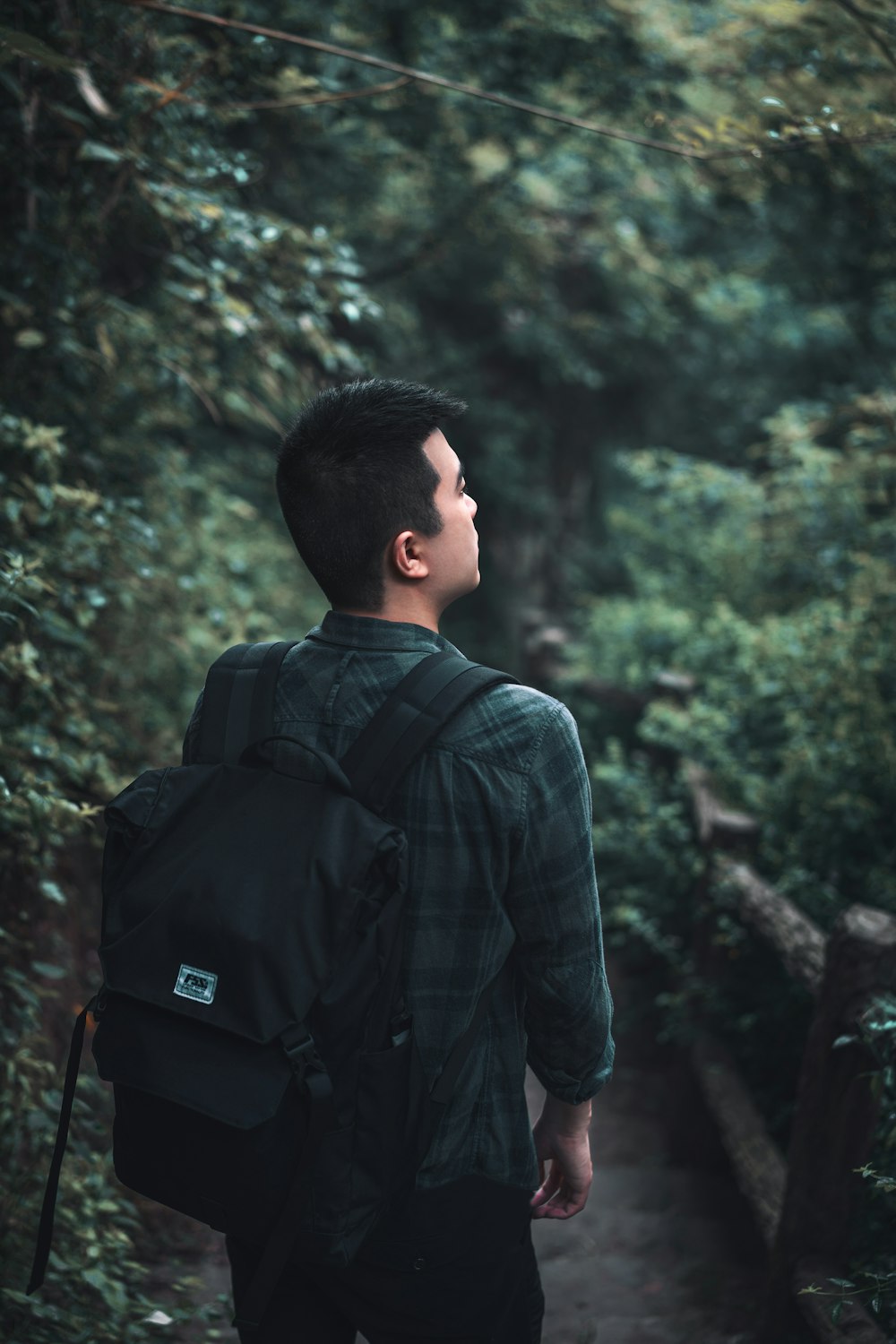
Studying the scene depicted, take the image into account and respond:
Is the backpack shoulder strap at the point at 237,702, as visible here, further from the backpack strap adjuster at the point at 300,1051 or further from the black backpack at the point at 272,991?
the backpack strap adjuster at the point at 300,1051

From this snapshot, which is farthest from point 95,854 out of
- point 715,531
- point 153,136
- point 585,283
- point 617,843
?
point 585,283

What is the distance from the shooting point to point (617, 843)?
14.7ft

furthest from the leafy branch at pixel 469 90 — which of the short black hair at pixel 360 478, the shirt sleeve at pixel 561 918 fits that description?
the shirt sleeve at pixel 561 918

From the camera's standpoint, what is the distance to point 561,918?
4.95 feet

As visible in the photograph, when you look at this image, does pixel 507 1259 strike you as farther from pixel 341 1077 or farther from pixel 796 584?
pixel 796 584

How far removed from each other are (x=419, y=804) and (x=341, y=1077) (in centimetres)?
38

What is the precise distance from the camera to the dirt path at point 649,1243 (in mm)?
2807

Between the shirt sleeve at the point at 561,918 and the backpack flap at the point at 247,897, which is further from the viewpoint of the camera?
the shirt sleeve at the point at 561,918

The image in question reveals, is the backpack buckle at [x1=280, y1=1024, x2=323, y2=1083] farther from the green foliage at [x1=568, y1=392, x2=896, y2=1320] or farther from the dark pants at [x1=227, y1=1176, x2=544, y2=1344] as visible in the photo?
the green foliage at [x1=568, y1=392, x2=896, y2=1320]

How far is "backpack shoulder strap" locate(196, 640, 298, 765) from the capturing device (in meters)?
1.50

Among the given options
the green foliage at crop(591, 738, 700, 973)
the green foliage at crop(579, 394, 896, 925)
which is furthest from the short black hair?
the green foliage at crop(591, 738, 700, 973)

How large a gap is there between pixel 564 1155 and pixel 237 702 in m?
0.91

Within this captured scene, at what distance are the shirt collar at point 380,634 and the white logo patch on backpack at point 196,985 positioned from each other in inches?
20.1

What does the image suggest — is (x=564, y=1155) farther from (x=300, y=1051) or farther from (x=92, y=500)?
(x=92, y=500)
